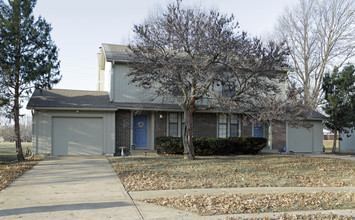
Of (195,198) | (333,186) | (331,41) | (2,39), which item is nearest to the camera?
(195,198)

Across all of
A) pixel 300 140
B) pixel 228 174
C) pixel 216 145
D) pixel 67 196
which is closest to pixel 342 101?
pixel 300 140

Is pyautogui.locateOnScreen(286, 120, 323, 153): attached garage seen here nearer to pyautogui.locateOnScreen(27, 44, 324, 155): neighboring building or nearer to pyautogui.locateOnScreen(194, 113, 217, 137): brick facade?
pyautogui.locateOnScreen(27, 44, 324, 155): neighboring building

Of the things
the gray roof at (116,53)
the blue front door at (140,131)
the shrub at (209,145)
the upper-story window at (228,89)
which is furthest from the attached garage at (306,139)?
the gray roof at (116,53)

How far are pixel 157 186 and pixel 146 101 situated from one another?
9338 mm

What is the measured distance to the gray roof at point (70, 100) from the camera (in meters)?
16.8

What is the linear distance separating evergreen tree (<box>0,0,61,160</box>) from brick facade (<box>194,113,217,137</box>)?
792 centimetres

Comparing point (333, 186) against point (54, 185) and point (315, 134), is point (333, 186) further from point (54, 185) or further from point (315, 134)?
point (315, 134)

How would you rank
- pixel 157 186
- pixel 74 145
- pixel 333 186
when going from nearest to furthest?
pixel 157 186 < pixel 333 186 < pixel 74 145

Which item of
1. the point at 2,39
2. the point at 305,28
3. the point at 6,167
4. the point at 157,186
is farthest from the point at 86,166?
the point at 305,28

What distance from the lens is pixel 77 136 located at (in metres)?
17.4

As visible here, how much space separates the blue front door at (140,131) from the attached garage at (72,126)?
5.02 ft

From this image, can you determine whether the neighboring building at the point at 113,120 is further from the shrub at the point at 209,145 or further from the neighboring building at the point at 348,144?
the neighboring building at the point at 348,144

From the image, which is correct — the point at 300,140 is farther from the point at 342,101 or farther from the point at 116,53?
the point at 116,53

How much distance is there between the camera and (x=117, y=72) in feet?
59.9
